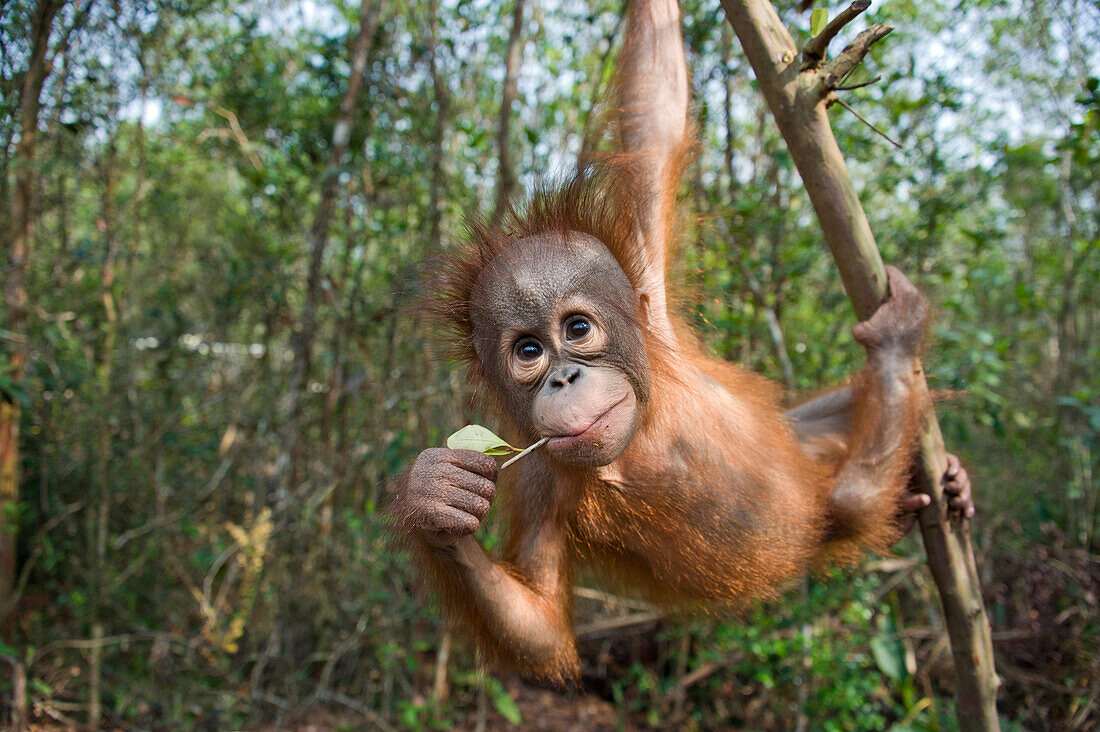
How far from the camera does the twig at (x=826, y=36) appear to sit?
4.74 ft

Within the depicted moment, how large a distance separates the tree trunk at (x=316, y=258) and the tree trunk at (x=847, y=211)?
9.13 ft

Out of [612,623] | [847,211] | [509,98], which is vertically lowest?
[612,623]

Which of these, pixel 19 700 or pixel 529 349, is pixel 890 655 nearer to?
pixel 529 349

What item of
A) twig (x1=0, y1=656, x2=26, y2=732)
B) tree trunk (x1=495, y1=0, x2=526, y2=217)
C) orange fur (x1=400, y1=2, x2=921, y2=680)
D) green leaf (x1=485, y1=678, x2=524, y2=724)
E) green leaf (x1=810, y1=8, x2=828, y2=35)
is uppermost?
tree trunk (x1=495, y1=0, x2=526, y2=217)

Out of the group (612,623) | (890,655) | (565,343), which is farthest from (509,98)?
(890,655)

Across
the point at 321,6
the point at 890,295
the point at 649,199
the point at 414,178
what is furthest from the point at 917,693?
the point at 321,6

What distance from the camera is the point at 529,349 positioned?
5.92ft

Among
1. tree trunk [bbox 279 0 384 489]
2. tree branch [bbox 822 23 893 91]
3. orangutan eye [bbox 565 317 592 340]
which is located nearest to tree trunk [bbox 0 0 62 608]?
tree trunk [bbox 279 0 384 489]

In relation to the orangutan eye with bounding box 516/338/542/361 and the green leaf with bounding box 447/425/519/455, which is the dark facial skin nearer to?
the orangutan eye with bounding box 516/338/542/361

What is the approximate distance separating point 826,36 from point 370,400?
344cm

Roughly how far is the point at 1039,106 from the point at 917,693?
18.6ft

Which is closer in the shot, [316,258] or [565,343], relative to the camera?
[565,343]

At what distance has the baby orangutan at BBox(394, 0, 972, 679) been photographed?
70.3 inches

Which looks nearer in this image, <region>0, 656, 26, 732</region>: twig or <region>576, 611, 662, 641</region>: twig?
<region>0, 656, 26, 732</region>: twig
